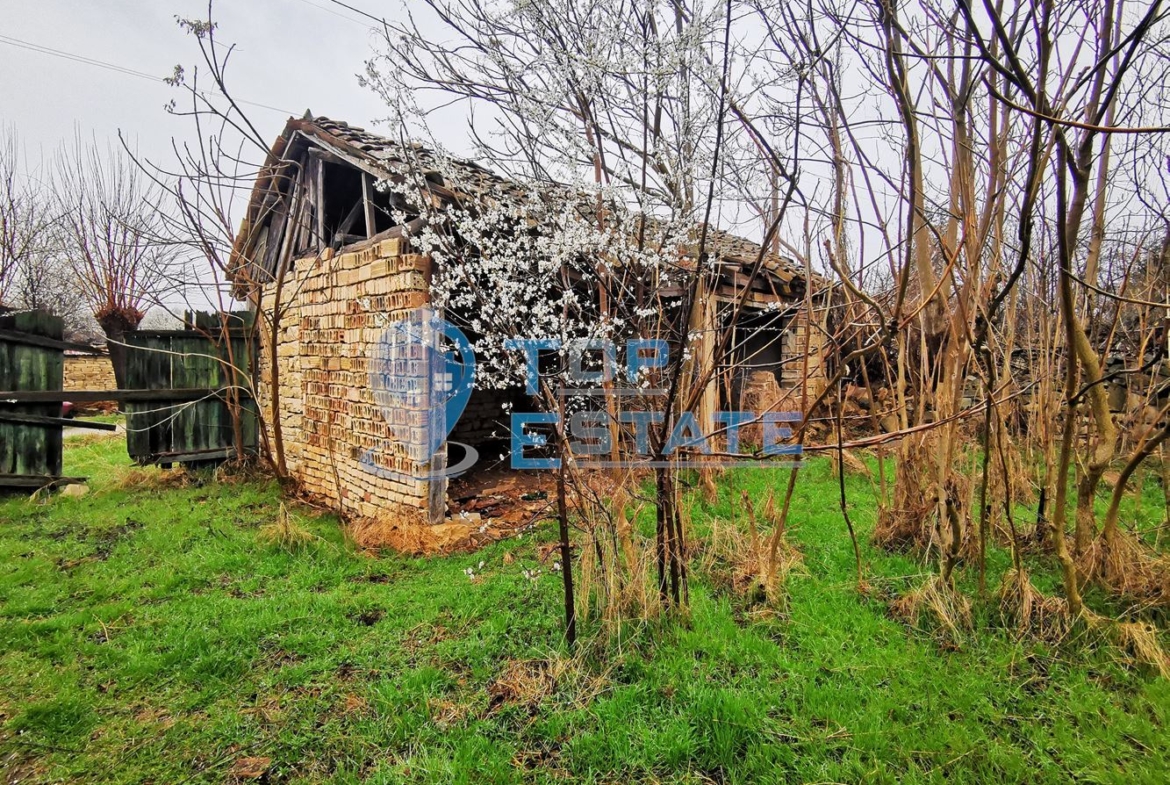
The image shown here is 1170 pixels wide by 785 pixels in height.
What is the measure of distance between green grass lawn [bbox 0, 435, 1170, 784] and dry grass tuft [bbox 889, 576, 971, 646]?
8 cm

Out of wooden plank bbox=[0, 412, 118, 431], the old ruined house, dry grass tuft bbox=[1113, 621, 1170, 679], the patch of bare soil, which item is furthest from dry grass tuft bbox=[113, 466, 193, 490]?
dry grass tuft bbox=[1113, 621, 1170, 679]

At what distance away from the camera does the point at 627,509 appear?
9.24 ft

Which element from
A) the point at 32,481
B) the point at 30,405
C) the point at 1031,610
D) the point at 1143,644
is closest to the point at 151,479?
the point at 32,481

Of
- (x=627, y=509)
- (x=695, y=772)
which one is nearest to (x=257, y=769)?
(x=695, y=772)

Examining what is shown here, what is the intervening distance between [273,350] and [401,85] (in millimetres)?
2790

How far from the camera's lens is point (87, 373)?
45.9ft

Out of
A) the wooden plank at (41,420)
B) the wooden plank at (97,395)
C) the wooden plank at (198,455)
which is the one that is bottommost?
the wooden plank at (198,455)

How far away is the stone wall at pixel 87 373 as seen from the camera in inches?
539

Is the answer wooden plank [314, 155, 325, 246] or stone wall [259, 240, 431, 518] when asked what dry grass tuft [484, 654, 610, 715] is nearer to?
stone wall [259, 240, 431, 518]

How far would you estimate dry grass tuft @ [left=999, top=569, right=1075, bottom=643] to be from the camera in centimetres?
237

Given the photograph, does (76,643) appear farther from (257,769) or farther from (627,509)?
(627,509)
